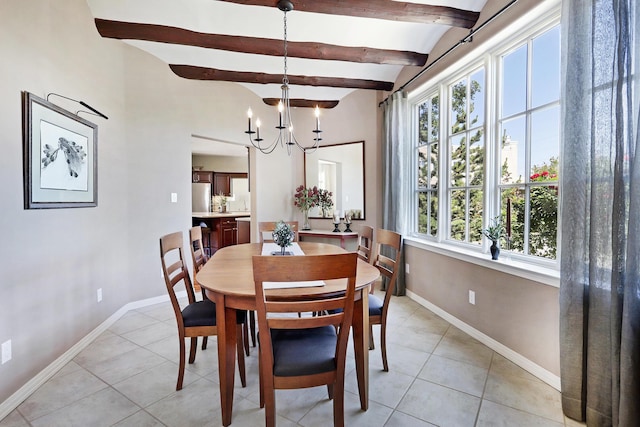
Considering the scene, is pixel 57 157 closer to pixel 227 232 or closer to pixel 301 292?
pixel 301 292

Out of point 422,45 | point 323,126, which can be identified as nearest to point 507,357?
point 422,45

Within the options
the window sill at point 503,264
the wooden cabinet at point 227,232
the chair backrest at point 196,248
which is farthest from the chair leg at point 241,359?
the wooden cabinet at point 227,232

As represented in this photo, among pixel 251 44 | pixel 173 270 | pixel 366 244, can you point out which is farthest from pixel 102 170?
pixel 366 244

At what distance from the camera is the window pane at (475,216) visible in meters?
2.72

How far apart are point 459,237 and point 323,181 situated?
7.71 feet

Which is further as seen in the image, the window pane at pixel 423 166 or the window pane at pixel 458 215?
the window pane at pixel 423 166

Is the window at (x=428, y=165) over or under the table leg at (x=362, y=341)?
over

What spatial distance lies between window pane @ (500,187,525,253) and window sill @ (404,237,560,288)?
12 cm

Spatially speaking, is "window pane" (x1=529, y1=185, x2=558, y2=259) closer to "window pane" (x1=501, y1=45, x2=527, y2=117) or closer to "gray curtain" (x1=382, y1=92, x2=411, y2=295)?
"window pane" (x1=501, y1=45, x2=527, y2=117)

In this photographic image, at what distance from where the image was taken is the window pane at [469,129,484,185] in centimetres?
269

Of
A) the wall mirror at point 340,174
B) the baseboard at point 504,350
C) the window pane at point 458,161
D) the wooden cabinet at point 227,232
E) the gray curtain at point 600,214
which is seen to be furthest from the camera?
the wooden cabinet at point 227,232

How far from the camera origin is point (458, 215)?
304cm

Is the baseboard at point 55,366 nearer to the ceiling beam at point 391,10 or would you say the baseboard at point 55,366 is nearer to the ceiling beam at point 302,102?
the ceiling beam at point 391,10

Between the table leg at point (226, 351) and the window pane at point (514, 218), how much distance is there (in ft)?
6.97
